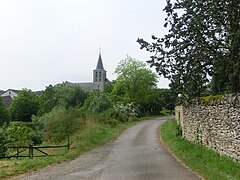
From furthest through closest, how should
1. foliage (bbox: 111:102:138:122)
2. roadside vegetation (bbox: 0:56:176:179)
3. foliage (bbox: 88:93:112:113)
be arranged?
foliage (bbox: 88:93:112:113) → foliage (bbox: 111:102:138:122) → roadside vegetation (bbox: 0:56:176:179)

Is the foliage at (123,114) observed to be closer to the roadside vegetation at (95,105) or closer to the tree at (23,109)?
the roadside vegetation at (95,105)

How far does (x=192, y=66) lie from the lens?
2103 centimetres

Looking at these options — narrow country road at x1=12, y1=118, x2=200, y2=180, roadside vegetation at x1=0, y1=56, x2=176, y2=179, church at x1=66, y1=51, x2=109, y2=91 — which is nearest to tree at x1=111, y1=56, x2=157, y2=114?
roadside vegetation at x1=0, y1=56, x2=176, y2=179

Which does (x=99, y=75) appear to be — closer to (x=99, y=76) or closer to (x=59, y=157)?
(x=99, y=76)

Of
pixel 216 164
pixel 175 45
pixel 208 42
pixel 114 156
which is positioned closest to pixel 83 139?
pixel 114 156

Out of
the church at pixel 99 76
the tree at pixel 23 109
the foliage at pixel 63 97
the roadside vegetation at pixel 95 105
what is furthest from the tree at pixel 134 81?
the church at pixel 99 76

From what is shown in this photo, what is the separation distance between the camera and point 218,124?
16797 mm

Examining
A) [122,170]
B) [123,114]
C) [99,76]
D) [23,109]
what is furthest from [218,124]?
[99,76]

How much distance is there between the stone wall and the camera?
14430mm

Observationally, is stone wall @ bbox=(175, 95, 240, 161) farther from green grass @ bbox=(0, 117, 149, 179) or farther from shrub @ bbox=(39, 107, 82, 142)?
shrub @ bbox=(39, 107, 82, 142)

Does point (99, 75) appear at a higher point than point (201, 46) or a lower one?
higher

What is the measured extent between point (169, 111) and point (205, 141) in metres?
65.5

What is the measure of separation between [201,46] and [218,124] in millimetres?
4968

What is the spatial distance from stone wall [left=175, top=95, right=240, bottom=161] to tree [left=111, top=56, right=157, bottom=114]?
51.7 m
